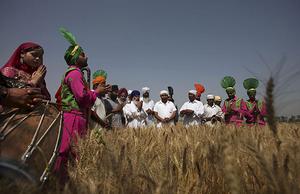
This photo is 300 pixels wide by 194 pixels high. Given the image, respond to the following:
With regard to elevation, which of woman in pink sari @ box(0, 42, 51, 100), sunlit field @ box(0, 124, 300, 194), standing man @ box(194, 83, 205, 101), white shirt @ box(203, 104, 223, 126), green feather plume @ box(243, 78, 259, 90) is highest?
standing man @ box(194, 83, 205, 101)

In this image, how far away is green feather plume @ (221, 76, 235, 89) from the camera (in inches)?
318

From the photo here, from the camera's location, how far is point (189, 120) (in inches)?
310

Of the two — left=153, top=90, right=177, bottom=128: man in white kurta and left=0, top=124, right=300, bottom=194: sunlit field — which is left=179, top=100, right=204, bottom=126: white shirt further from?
left=0, top=124, right=300, bottom=194: sunlit field

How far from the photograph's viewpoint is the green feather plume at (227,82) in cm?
809

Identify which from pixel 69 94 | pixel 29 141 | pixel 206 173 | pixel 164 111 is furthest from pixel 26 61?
pixel 164 111

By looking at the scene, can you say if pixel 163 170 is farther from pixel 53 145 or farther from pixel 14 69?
pixel 14 69

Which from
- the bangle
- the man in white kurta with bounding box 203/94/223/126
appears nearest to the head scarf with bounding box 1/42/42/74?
the bangle

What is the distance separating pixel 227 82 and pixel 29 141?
23.8ft

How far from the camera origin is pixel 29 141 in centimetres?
165

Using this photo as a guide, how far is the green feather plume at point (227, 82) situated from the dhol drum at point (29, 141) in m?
6.79

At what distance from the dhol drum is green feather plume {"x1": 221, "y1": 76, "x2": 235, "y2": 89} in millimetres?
6790

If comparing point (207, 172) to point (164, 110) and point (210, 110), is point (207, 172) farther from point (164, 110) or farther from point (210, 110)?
point (210, 110)

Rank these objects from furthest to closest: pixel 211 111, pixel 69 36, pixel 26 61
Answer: pixel 211 111, pixel 69 36, pixel 26 61

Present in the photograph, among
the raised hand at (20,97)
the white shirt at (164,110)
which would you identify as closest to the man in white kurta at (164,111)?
the white shirt at (164,110)
